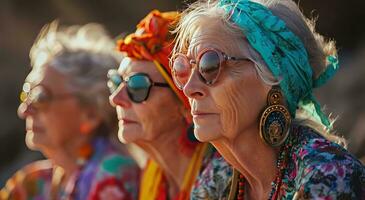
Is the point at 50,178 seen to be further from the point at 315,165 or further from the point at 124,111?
the point at 315,165

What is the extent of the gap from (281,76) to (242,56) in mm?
181

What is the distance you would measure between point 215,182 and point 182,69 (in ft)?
1.87

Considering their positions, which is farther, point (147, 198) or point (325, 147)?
point (147, 198)

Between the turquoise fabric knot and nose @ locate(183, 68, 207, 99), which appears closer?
nose @ locate(183, 68, 207, 99)

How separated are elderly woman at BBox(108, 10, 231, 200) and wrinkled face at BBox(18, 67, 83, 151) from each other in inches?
50.3

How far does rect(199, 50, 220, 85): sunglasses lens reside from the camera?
4.02 meters

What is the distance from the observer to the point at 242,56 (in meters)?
4.04

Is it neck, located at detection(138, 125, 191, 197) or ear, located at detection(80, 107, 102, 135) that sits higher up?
neck, located at detection(138, 125, 191, 197)

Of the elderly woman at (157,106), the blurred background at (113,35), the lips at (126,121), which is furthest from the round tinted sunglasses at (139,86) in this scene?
the blurred background at (113,35)

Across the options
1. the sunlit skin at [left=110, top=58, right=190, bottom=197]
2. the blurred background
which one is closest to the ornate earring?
the sunlit skin at [left=110, top=58, right=190, bottom=197]

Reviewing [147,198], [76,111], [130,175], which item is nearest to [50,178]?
[76,111]

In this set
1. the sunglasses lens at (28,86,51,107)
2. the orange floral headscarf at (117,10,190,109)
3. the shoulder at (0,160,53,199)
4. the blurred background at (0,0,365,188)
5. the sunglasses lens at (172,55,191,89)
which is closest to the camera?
the sunglasses lens at (172,55,191,89)

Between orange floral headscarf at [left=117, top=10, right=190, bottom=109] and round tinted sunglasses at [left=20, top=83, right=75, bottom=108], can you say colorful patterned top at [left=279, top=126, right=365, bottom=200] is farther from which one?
round tinted sunglasses at [left=20, top=83, right=75, bottom=108]

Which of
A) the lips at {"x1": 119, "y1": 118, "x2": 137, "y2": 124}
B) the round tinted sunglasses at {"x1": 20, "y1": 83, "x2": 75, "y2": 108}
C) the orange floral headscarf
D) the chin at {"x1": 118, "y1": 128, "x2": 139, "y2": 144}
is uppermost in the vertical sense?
the orange floral headscarf
